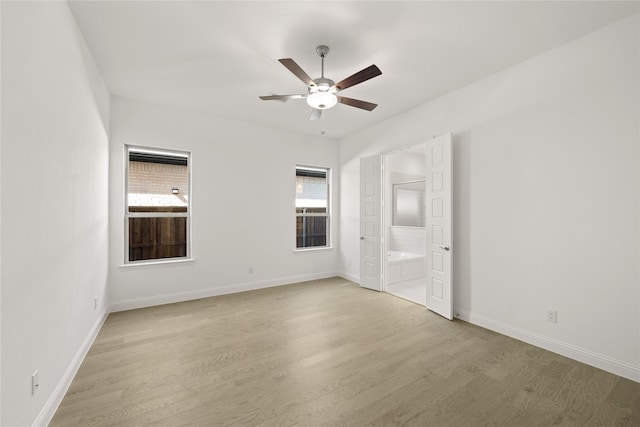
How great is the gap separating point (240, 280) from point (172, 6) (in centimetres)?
387

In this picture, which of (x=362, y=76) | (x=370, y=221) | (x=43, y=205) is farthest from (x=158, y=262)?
(x=362, y=76)

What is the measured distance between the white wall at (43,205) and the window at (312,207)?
11.3 ft

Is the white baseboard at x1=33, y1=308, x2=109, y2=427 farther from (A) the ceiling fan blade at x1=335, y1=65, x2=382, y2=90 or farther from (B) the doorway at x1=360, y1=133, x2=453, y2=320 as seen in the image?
(B) the doorway at x1=360, y1=133, x2=453, y2=320

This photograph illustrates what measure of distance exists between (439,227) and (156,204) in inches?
166

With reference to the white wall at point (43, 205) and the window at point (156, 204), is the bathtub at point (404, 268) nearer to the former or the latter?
the window at point (156, 204)

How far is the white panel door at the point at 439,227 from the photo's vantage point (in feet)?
11.7

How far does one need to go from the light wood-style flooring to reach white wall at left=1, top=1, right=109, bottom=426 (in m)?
0.44

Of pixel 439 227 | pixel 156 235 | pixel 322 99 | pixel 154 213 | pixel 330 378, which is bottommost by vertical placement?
pixel 330 378

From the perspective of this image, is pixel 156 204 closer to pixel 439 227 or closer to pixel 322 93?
pixel 322 93

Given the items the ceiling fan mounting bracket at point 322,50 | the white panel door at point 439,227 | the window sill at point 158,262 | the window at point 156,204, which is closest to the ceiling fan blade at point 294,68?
the ceiling fan mounting bracket at point 322,50

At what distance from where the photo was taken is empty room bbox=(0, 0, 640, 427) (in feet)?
6.01

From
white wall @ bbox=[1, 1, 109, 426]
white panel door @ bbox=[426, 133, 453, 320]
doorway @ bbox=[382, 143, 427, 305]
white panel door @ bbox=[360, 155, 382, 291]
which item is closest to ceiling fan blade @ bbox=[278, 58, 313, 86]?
white wall @ bbox=[1, 1, 109, 426]

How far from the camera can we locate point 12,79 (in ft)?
4.64

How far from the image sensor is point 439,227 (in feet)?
12.2
